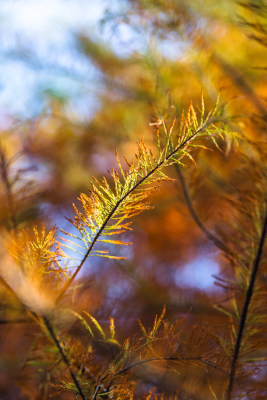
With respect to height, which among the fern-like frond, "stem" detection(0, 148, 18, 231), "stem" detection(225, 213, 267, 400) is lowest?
"stem" detection(225, 213, 267, 400)

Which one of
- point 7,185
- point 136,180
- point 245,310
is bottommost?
point 245,310

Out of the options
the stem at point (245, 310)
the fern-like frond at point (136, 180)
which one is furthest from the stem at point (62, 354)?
the stem at point (245, 310)

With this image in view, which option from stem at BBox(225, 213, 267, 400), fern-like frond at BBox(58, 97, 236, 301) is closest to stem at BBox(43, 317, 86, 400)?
fern-like frond at BBox(58, 97, 236, 301)

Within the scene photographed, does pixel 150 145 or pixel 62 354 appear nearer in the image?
pixel 62 354

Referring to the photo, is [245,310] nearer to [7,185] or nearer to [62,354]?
[62,354]

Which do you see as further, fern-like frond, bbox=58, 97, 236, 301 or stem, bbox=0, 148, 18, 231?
stem, bbox=0, 148, 18, 231

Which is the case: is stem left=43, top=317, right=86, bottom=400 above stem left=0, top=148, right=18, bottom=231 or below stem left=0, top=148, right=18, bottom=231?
below

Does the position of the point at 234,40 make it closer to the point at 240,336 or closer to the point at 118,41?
the point at 118,41

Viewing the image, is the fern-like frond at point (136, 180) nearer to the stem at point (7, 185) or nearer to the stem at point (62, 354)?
the stem at point (62, 354)

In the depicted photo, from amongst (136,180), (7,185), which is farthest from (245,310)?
(7,185)

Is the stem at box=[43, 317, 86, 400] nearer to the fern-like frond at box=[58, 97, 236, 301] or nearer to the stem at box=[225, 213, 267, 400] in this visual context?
the fern-like frond at box=[58, 97, 236, 301]

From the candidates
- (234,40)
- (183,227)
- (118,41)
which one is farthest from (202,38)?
(183,227)
